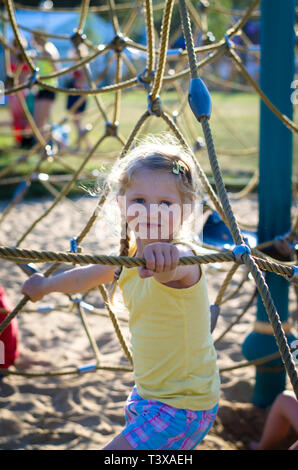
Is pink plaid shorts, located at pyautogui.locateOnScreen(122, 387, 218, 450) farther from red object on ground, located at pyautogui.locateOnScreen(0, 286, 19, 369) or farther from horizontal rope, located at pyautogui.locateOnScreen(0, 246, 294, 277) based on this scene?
red object on ground, located at pyautogui.locateOnScreen(0, 286, 19, 369)

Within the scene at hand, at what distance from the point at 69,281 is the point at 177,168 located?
0.92 ft

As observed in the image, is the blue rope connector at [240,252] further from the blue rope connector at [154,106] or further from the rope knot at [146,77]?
the rope knot at [146,77]

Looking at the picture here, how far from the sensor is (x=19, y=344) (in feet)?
5.94

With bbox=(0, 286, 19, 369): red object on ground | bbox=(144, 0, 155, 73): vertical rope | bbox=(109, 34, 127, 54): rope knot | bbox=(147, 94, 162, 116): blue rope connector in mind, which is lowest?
bbox=(0, 286, 19, 369): red object on ground

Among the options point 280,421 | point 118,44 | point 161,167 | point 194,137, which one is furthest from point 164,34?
point 194,137

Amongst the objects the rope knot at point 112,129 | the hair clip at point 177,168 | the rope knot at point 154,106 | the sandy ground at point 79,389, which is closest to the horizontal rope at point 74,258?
the hair clip at point 177,168

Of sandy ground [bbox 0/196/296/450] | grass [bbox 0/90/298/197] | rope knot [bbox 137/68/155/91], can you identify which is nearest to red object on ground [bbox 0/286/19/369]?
sandy ground [bbox 0/196/296/450]

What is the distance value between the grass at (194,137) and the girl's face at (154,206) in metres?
0.35

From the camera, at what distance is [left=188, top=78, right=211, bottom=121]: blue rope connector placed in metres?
1.07

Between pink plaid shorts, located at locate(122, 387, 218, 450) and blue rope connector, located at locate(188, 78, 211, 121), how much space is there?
0.51 metres

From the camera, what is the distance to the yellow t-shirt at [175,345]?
0.96 m

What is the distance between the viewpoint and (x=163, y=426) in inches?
36.9

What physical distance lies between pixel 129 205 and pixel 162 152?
111 mm
